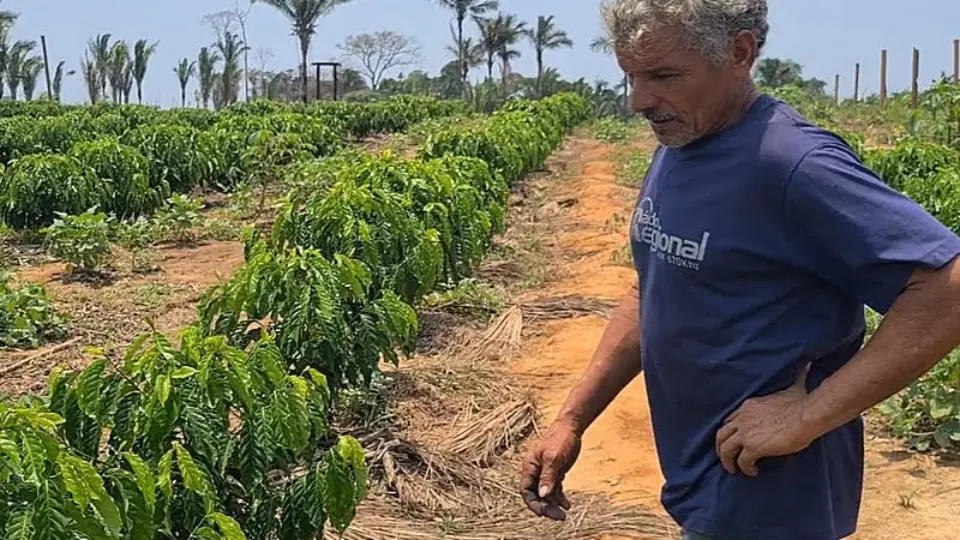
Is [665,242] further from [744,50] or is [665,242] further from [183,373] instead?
[183,373]

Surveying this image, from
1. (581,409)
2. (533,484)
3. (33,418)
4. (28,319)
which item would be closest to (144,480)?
(33,418)

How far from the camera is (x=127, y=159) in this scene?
35.8ft

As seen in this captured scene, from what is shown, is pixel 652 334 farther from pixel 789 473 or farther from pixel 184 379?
pixel 184 379

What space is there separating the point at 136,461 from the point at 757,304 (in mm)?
1330

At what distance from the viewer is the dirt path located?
14.0ft

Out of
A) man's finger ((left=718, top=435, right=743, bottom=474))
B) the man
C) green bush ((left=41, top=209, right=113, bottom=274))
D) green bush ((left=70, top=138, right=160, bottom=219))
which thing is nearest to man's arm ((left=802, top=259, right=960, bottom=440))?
the man

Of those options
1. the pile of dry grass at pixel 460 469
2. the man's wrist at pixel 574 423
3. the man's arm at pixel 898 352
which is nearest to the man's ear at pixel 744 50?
the man's arm at pixel 898 352

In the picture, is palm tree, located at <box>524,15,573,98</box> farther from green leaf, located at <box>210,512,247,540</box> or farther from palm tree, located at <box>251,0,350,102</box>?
green leaf, located at <box>210,512,247,540</box>

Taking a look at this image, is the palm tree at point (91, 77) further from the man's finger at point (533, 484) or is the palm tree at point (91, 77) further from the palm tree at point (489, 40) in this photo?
the man's finger at point (533, 484)

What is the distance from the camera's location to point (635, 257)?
2.02m

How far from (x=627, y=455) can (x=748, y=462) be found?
3.36 m

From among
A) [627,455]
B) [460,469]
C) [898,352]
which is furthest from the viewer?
[627,455]

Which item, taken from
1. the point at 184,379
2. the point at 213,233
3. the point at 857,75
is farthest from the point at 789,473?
the point at 857,75

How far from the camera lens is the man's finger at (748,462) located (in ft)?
5.53
